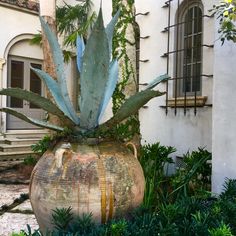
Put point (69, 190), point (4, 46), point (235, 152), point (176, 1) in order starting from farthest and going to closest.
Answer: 1. point (4, 46)
2. point (176, 1)
3. point (235, 152)
4. point (69, 190)

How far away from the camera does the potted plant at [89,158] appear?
7.78 ft

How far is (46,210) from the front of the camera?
2.44 metres

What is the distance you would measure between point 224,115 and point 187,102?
229 centimetres

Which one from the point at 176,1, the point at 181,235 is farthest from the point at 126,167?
the point at 176,1

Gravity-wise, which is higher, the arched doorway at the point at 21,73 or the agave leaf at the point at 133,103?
the arched doorway at the point at 21,73

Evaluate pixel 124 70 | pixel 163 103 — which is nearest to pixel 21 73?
pixel 163 103

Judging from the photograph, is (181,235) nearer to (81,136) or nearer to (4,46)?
(81,136)

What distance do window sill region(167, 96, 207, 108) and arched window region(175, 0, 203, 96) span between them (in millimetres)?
159

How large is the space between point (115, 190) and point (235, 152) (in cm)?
162

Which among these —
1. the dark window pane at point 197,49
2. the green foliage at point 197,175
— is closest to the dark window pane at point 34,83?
the dark window pane at point 197,49

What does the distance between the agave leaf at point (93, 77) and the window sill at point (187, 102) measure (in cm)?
319

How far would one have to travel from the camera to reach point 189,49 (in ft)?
20.5

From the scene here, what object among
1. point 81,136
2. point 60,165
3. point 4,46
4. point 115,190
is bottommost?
point 115,190

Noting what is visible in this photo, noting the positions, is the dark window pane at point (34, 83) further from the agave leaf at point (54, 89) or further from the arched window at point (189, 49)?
the agave leaf at point (54, 89)
